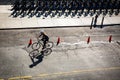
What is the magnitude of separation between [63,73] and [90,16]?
41.9 feet

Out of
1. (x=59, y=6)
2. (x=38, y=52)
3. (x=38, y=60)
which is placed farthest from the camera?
(x=59, y=6)

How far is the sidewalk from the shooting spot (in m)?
26.9

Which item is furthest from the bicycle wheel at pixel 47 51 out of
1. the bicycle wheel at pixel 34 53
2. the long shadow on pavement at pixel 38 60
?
the bicycle wheel at pixel 34 53

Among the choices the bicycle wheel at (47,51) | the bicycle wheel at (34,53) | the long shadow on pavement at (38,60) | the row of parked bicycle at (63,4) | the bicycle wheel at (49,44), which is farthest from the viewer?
the row of parked bicycle at (63,4)

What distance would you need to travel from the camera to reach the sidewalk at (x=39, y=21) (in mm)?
26875

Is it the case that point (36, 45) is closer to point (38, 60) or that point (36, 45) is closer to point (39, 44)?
point (39, 44)

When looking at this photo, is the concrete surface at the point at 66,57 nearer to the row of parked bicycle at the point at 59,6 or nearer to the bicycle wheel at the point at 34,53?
the bicycle wheel at the point at 34,53

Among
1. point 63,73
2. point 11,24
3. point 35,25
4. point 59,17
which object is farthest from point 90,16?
point 63,73

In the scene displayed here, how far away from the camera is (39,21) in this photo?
2803 cm

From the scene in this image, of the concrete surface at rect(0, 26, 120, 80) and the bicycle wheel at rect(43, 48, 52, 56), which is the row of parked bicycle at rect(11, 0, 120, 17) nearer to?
the concrete surface at rect(0, 26, 120, 80)

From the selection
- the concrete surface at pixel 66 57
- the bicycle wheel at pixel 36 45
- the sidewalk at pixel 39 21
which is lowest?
the concrete surface at pixel 66 57

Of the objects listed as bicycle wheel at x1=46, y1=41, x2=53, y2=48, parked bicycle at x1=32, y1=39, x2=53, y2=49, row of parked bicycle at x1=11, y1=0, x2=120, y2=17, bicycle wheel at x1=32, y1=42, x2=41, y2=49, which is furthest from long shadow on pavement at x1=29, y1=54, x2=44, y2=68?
row of parked bicycle at x1=11, y1=0, x2=120, y2=17

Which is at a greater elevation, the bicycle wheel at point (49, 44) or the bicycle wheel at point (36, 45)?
the bicycle wheel at point (36, 45)

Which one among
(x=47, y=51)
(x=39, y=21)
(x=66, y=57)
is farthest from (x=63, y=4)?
(x=66, y=57)
